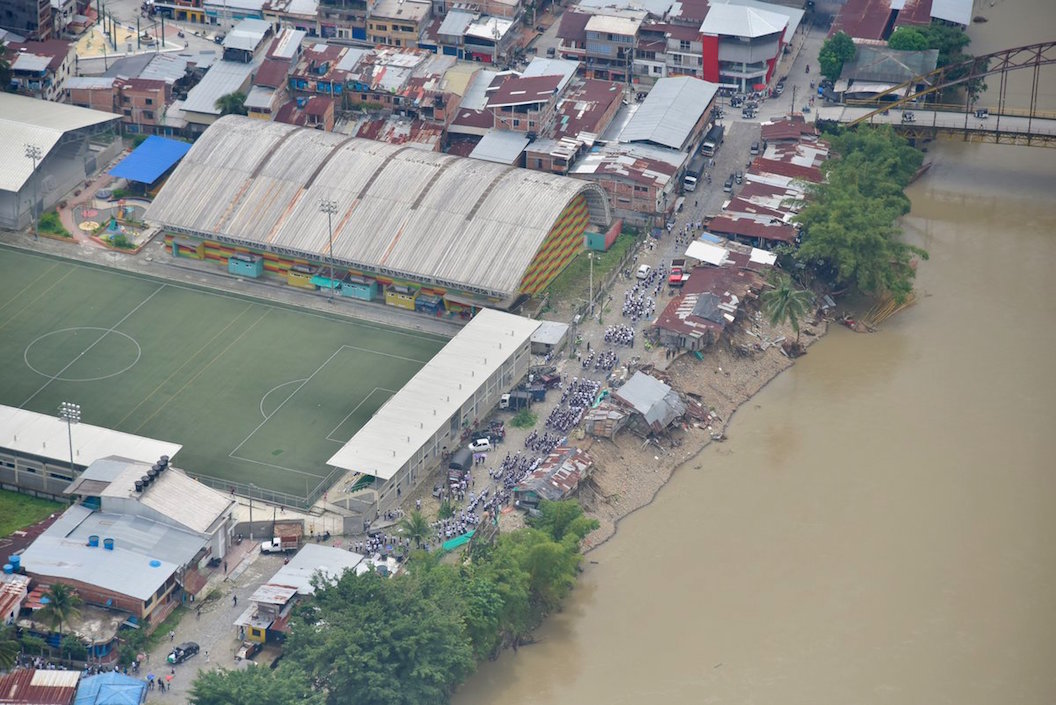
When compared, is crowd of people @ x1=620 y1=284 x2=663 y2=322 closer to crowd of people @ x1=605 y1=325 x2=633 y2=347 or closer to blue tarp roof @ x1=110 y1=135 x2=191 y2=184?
crowd of people @ x1=605 y1=325 x2=633 y2=347

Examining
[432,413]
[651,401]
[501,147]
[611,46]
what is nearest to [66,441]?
[432,413]

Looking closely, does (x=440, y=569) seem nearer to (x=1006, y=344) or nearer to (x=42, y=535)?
(x=42, y=535)

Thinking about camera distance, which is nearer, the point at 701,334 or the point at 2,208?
the point at 701,334

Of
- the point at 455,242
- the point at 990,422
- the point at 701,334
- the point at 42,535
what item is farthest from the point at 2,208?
the point at 990,422

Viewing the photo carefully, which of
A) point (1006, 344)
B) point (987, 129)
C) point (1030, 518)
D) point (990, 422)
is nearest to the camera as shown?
point (1030, 518)

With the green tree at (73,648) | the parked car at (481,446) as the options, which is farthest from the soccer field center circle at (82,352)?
the green tree at (73,648)
